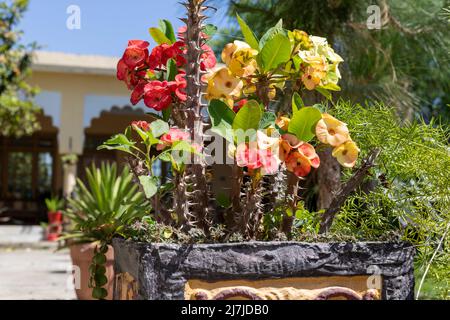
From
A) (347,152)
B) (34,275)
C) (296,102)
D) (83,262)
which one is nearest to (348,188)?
(347,152)

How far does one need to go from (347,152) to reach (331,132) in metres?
0.05

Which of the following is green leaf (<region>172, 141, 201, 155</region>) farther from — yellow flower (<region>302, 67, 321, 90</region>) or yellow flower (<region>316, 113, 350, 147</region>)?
yellow flower (<region>302, 67, 321, 90</region>)

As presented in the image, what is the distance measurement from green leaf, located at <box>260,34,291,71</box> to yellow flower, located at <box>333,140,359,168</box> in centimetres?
21

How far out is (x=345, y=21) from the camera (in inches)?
130

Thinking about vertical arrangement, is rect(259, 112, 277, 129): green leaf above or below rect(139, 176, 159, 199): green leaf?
above

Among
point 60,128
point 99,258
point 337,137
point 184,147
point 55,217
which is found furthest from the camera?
point 60,128

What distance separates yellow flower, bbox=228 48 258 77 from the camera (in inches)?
49.8

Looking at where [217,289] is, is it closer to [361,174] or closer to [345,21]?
[361,174]

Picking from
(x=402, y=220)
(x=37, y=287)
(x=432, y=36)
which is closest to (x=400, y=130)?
(x=402, y=220)

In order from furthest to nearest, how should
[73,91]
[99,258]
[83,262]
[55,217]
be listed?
1. [73,91]
2. [55,217]
3. [83,262]
4. [99,258]

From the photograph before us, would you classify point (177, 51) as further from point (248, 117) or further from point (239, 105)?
point (248, 117)

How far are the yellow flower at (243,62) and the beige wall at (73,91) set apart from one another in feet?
36.4

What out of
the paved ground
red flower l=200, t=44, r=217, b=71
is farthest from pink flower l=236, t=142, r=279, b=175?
the paved ground

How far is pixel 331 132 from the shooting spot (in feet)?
3.94
